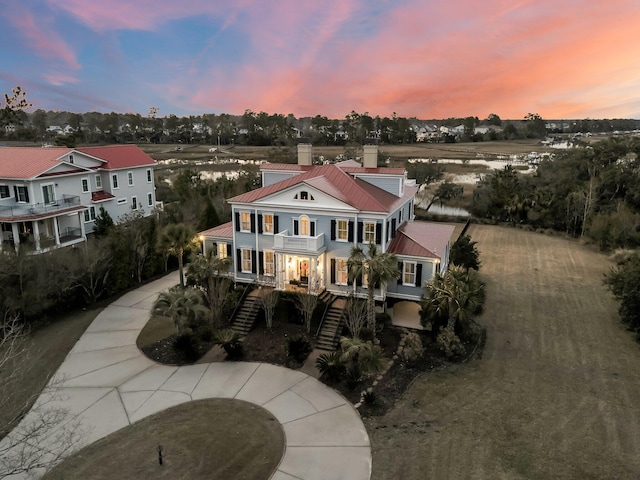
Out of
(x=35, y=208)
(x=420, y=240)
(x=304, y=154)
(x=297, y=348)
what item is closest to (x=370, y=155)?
(x=304, y=154)

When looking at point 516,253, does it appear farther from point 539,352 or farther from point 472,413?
point 472,413

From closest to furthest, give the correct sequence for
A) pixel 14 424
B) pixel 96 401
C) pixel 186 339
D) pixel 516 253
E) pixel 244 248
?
pixel 14 424, pixel 96 401, pixel 186 339, pixel 244 248, pixel 516 253

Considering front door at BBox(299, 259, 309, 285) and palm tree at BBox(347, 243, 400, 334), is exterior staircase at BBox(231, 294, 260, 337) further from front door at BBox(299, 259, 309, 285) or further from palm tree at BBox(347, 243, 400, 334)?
palm tree at BBox(347, 243, 400, 334)

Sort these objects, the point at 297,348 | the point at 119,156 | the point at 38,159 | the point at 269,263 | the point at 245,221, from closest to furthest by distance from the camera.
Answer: the point at 297,348 → the point at 269,263 → the point at 245,221 → the point at 38,159 → the point at 119,156

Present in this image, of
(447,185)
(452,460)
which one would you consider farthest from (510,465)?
(447,185)

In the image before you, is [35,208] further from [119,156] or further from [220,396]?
[220,396]
